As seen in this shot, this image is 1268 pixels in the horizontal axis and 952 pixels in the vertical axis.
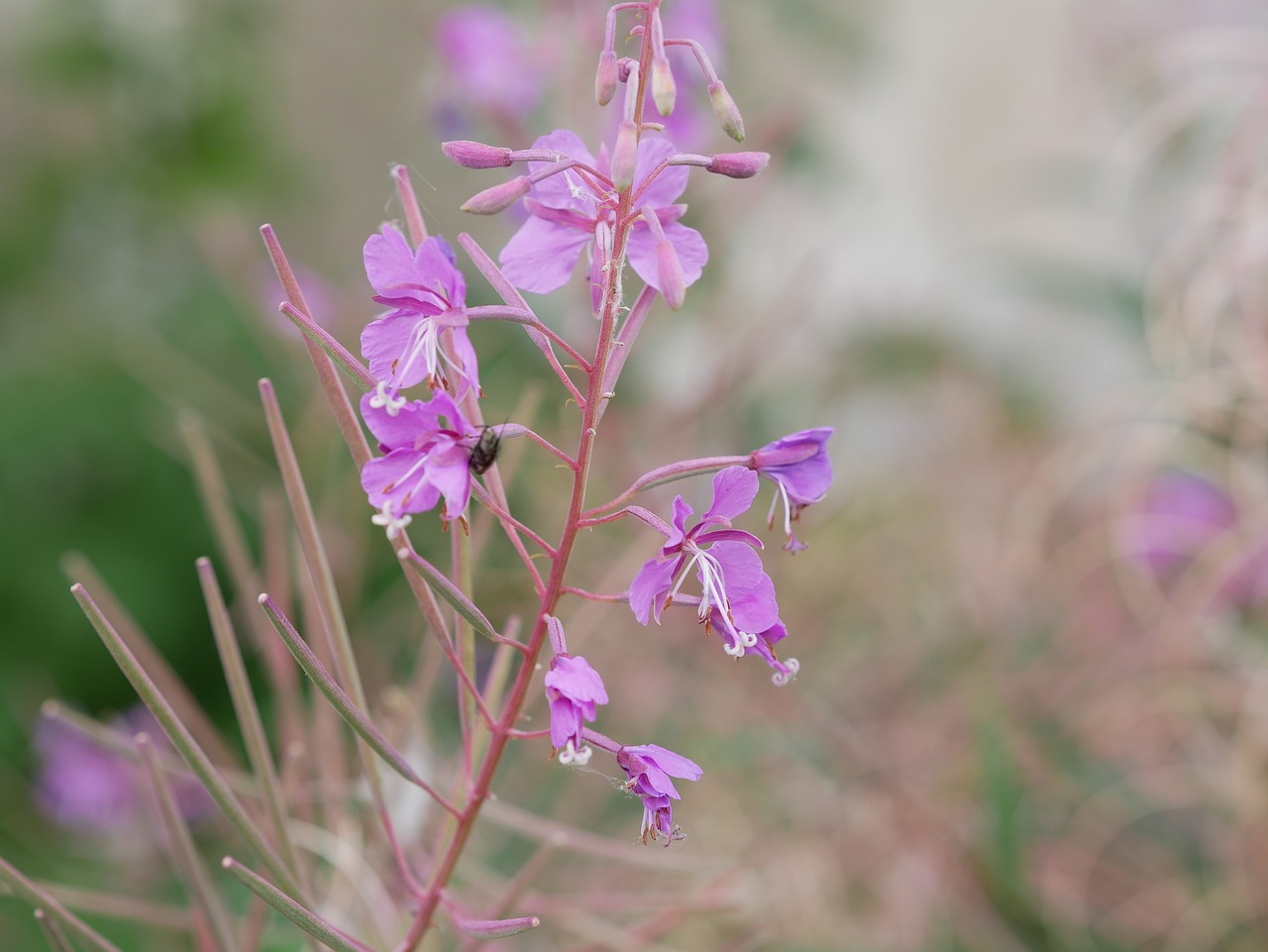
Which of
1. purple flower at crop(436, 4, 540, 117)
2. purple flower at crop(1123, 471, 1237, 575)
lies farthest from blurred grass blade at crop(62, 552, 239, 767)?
purple flower at crop(1123, 471, 1237, 575)

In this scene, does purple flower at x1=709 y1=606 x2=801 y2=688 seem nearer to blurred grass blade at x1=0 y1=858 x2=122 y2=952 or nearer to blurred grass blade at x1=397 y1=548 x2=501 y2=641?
blurred grass blade at x1=397 y1=548 x2=501 y2=641

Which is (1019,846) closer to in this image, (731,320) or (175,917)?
(175,917)

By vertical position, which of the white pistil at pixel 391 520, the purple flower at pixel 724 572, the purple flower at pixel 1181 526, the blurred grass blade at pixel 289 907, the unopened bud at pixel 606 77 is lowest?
the purple flower at pixel 1181 526

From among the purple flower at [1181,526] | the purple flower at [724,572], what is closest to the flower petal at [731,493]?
the purple flower at [724,572]

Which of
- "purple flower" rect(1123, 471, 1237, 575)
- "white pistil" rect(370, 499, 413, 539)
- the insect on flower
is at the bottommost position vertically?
"purple flower" rect(1123, 471, 1237, 575)

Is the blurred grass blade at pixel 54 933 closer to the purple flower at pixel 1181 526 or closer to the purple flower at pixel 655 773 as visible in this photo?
the purple flower at pixel 655 773

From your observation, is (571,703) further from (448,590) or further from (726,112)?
(726,112)
